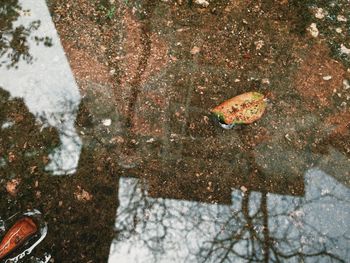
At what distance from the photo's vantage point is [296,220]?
2748 mm

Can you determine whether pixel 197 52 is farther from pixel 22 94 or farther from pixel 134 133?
pixel 22 94

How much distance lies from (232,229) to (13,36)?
283 cm

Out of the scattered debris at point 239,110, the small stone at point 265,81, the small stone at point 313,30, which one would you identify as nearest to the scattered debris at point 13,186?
the scattered debris at point 239,110

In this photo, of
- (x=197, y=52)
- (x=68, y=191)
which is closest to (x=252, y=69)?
(x=197, y=52)

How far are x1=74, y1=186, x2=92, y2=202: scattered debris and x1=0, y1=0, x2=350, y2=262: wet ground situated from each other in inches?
0.5

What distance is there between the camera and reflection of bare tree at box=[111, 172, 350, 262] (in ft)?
8.57

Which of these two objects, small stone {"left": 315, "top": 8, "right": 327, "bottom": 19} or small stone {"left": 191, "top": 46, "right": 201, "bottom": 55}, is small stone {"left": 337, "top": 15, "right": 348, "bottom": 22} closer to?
small stone {"left": 315, "top": 8, "right": 327, "bottom": 19}

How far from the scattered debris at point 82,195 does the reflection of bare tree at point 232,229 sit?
26 cm

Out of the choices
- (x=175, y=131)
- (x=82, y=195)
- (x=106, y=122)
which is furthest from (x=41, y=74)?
(x=175, y=131)

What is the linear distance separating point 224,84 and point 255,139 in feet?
2.08

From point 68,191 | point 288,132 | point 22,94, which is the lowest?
point 68,191

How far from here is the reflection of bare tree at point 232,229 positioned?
2.61 metres

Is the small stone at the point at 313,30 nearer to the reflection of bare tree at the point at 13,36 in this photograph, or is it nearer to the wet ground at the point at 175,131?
the wet ground at the point at 175,131

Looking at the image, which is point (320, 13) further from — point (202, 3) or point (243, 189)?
point (243, 189)
